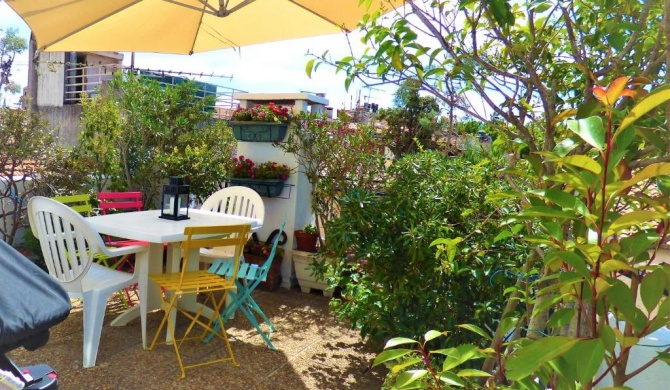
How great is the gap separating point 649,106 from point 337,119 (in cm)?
458

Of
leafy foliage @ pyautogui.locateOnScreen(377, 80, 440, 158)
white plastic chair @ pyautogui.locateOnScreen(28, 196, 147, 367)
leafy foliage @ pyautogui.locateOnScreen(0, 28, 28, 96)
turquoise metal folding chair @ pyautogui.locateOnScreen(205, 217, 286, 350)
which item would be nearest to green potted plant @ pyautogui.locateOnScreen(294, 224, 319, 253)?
turquoise metal folding chair @ pyautogui.locateOnScreen(205, 217, 286, 350)

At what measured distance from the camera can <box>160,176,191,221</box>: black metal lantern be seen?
4.12 meters

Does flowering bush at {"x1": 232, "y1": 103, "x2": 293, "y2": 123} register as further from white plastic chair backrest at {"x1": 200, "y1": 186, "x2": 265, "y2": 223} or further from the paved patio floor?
the paved patio floor

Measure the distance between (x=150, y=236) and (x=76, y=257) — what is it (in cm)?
51

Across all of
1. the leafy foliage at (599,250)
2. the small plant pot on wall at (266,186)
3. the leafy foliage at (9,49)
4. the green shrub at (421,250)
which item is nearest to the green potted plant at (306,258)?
the small plant pot on wall at (266,186)

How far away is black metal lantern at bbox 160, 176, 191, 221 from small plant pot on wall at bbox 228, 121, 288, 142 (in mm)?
1439

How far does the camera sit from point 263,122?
543cm

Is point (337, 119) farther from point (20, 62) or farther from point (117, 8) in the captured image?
point (20, 62)

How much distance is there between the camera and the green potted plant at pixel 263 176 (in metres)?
5.36

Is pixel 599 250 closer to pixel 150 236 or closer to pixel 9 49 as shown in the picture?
pixel 150 236

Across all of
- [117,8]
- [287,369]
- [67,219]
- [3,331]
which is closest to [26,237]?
[67,219]

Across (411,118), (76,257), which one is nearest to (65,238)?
(76,257)

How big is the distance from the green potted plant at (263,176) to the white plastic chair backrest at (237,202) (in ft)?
1.30

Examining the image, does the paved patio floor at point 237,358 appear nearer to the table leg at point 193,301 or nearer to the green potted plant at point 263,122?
the table leg at point 193,301
